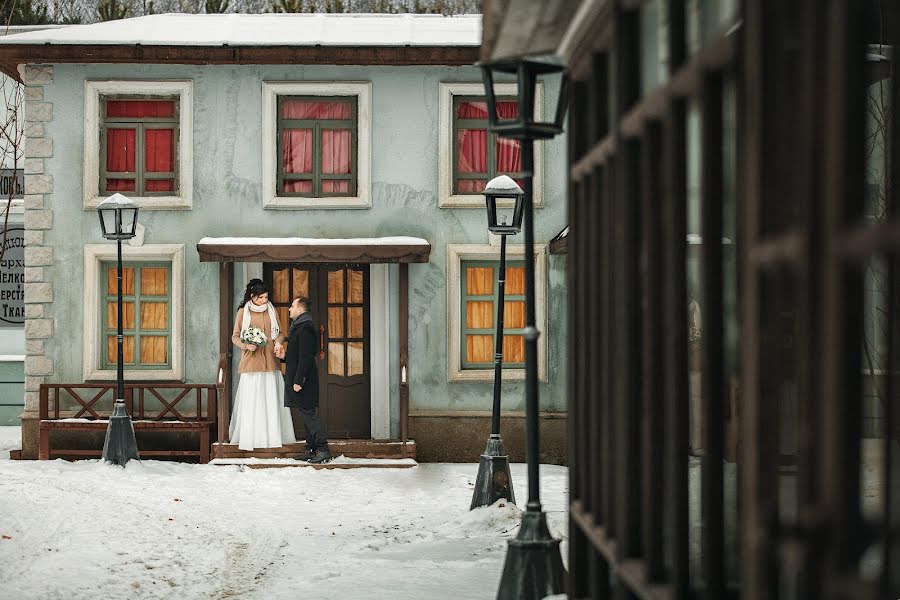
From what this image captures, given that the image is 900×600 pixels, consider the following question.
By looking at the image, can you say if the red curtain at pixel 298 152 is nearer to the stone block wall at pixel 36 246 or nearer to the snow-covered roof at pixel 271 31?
the snow-covered roof at pixel 271 31

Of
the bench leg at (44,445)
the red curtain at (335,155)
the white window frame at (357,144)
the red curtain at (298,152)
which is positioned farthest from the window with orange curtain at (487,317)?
the bench leg at (44,445)

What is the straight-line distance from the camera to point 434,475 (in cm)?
1479

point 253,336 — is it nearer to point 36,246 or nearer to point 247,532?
point 36,246

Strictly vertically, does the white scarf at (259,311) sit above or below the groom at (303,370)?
above

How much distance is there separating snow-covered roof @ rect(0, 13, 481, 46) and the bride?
3191mm

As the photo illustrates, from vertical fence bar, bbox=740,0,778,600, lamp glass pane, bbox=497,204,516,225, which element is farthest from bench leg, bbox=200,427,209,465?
vertical fence bar, bbox=740,0,778,600

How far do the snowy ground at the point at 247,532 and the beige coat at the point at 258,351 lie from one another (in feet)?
4.08

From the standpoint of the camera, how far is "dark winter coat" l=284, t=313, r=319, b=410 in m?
14.6

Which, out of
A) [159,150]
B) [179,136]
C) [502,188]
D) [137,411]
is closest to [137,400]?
[137,411]

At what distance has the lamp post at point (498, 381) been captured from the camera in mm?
11195

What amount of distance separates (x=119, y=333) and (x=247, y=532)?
4.51 meters

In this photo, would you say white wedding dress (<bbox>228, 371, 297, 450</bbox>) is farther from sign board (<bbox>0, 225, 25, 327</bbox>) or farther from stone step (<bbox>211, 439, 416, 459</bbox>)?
sign board (<bbox>0, 225, 25, 327</bbox>)

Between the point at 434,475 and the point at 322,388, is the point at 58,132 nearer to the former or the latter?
the point at 322,388

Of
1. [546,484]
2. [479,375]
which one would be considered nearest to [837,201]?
[546,484]
